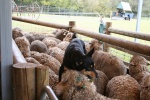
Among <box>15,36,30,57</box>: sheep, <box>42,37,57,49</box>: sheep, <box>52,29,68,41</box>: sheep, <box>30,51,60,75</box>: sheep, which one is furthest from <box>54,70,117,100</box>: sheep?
<box>52,29,68,41</box>: sheep

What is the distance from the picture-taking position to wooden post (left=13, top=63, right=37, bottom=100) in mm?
1530

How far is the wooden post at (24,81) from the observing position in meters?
1.53

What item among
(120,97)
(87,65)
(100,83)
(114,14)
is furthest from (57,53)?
(114,14)

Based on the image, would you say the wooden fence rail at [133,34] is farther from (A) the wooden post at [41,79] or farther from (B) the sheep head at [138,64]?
(A) the wooden post at [41,79]

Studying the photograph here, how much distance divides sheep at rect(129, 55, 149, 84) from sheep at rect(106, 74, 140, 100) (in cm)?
27

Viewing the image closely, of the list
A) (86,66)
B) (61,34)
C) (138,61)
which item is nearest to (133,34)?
(138,61)

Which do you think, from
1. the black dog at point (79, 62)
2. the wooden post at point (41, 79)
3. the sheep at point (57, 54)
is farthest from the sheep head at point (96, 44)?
the wooden post at point (41, 79)

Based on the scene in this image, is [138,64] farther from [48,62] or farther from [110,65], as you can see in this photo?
[48,62]

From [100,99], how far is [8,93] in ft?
3.42

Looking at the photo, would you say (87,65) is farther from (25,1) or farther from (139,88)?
(25,1)

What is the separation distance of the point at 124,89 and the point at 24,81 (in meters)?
1.60

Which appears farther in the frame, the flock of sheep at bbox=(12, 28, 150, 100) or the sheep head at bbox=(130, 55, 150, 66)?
the sheep head at bbox=(130, 55, 150, 66)

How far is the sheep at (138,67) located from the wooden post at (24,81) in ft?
6.60

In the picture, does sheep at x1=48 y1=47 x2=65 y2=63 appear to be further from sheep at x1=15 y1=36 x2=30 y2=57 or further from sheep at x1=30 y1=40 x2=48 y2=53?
sheep at x1=15 y1=36 x2=30 y2=57
